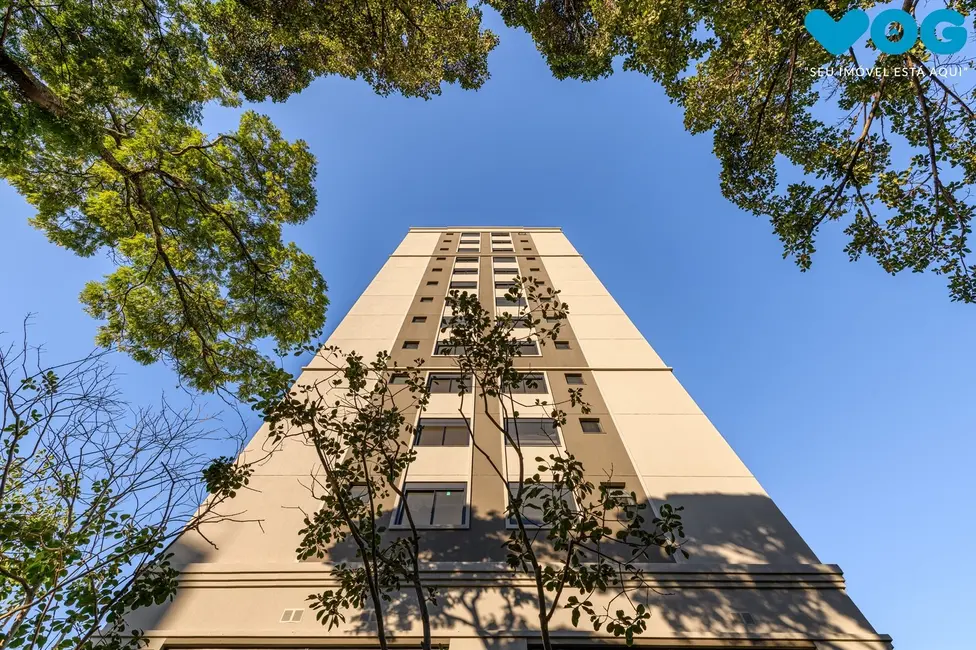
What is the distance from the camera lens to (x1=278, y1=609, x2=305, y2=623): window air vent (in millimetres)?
6832

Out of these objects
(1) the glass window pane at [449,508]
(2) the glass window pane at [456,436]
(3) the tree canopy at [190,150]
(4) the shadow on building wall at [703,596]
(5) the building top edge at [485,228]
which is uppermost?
(5) the building top edge at [485,228]

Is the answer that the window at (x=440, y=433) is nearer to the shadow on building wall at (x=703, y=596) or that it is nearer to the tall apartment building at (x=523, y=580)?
the tall apartment building at (x=523, y=580)

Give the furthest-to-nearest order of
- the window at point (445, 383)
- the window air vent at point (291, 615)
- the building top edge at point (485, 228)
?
the building top edge at point (485, 228), the window at point (445, 383), the window air vent at point (291, 615)

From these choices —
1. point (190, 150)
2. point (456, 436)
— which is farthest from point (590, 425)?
point (190, 150)

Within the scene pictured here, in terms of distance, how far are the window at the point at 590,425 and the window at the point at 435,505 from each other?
160 inches

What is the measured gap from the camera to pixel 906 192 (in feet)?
22.7

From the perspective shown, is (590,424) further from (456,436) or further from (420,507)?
(420,507)

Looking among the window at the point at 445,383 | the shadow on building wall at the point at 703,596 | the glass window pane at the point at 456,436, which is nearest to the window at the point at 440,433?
the glass window pane at the point at 456,436

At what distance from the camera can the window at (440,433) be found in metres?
11.0

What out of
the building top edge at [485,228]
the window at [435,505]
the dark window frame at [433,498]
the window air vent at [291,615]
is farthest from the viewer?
the building top edge at [485,228]

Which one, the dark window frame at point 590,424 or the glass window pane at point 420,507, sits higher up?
the dark window frame at point 590,424

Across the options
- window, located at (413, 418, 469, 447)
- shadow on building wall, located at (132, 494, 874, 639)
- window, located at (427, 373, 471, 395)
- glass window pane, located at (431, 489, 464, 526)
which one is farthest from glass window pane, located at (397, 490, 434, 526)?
window, located at (427, 373, 471, 395)

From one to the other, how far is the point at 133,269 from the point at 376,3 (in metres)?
8.93

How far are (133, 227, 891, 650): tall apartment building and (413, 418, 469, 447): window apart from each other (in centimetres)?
6
